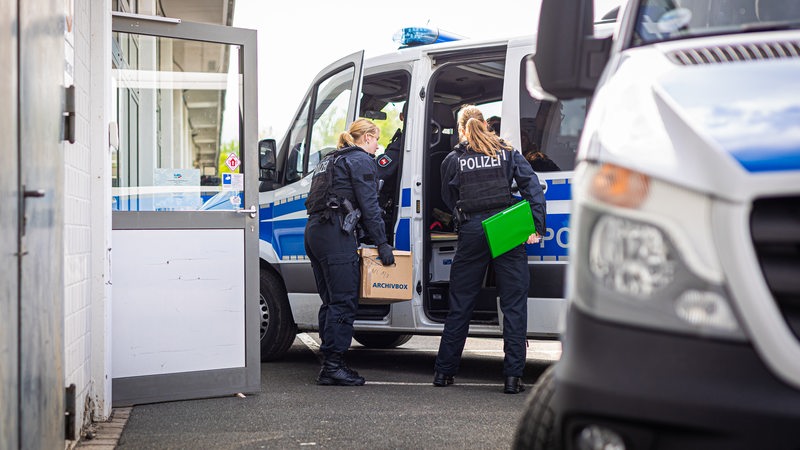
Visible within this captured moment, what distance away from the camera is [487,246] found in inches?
271

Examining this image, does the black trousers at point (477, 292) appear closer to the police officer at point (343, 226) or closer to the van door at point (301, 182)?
the police officer at point (343, 226)

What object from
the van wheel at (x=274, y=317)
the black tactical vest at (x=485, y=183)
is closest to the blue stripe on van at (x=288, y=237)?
the van wheel at (x=274, y=317)

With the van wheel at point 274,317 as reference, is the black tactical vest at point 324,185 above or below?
Result: above

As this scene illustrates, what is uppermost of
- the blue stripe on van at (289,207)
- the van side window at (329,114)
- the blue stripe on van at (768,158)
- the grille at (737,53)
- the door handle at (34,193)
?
the van side window at (329,114)

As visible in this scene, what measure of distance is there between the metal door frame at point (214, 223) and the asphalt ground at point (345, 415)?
0.09m

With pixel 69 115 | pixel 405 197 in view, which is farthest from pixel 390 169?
pixel 69 115

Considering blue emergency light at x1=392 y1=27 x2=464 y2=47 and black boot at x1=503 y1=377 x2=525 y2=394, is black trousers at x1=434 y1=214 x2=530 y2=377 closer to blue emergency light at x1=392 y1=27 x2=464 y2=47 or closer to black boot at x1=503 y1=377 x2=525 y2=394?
black boot at x1=503 y1=377 x2=525 y2=394

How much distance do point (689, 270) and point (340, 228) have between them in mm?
5245

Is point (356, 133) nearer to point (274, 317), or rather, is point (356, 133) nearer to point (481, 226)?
point (481, 226)

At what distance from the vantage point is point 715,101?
233 cm

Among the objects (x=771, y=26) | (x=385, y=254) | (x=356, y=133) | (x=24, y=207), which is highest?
(x=356, y=133)

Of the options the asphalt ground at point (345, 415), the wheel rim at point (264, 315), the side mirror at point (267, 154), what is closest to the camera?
the asphalt ground at point (345, 415)

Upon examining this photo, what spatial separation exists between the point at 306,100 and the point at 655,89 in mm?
6438

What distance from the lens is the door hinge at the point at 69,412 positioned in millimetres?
4450
